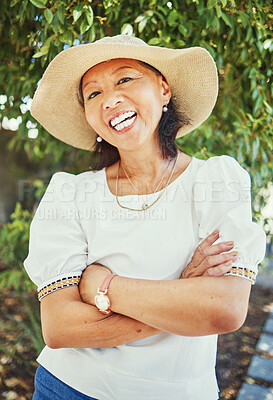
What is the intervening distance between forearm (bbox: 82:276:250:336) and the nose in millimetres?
649

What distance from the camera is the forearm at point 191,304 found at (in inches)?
45.5

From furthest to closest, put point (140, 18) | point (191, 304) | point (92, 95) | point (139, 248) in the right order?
point (140, 18) → point (92, 95) → point (139, 248) → point (191, 304)

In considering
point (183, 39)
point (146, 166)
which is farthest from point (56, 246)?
point (183, 39)

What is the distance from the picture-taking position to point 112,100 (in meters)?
1.41

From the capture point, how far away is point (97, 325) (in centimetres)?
126

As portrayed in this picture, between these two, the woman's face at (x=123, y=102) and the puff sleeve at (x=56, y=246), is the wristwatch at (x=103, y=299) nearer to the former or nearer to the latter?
the puff sleeve at (x=56, y=246)

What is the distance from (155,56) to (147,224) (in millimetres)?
627

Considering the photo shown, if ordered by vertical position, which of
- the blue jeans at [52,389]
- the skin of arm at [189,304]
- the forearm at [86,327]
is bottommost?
the blue jeans at [52,389]

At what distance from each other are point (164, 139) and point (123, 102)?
274 mm

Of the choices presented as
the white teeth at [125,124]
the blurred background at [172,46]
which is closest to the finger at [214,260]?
the white teeth at [125,124]

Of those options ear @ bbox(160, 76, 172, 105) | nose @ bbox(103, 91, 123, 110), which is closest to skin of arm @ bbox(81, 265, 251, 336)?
nose @ bbox(103, 91, 123, 110)

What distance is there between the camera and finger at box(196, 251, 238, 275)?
1.23 m

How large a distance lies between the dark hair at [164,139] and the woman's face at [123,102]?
0.08 metres

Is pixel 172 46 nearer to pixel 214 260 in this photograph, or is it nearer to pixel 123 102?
pixel 123 102
